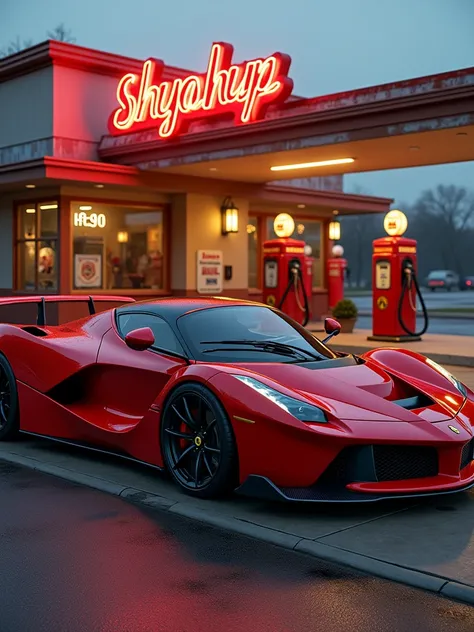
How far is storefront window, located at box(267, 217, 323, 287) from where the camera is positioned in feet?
80.6

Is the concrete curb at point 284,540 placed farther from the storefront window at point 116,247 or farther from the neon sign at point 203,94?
the storefront window at point 116,247

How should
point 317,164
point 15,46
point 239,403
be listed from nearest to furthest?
1. point 239,403
2. point 317,164
3. point 15,46

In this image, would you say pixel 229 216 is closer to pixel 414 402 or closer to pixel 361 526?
pixel 414 402

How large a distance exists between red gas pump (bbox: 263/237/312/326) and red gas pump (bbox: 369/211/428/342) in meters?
1.92

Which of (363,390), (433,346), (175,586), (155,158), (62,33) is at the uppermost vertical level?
(62,33)

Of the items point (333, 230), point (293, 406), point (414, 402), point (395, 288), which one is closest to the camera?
point (293, 406)

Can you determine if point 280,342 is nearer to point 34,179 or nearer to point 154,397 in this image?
point 154,397

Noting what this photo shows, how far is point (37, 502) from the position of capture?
5730mm

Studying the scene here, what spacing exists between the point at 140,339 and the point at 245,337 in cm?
77

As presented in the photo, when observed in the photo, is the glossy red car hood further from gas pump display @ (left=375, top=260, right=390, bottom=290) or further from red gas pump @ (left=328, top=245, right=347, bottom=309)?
red gas pump @ (left=328, top=245, right=347, bottom=309)

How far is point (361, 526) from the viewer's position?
507 cm

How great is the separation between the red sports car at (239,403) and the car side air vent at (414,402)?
0.04 feet

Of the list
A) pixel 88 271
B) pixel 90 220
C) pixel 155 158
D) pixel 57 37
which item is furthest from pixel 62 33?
pixel 155 158

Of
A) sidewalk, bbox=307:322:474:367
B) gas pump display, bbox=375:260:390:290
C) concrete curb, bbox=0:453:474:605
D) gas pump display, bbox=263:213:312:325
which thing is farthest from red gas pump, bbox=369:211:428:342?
concrete curb, bbox=0:453:474:605
